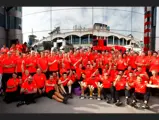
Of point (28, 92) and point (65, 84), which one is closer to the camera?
point (28, 92)

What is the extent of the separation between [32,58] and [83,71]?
2.45m

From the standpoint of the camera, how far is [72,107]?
5469 mm

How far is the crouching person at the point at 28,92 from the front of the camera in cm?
570

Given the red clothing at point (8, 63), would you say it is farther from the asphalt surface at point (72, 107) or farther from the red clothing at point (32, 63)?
the asphalt surface at point (72, 107)

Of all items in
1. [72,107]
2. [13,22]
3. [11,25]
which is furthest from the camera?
[13,22]

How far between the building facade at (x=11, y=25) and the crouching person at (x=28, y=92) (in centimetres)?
1741

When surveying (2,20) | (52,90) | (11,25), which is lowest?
(52,90)

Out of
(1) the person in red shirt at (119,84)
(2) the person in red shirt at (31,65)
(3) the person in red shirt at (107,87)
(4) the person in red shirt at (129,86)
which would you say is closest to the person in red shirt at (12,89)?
(2) the person in red shirt at (31,65)

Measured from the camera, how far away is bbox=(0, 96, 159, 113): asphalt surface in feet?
17.0

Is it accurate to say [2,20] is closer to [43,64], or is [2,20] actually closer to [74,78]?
[43,64]

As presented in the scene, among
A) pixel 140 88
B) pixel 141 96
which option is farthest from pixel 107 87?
pixel 141 96

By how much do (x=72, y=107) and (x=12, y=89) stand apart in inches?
97.1

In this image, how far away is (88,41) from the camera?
1847 centimetres

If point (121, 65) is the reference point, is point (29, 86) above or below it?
below
